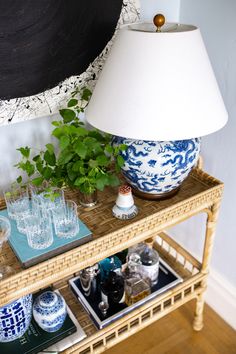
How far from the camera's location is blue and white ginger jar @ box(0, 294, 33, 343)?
1.14m

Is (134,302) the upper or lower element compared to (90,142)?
lower

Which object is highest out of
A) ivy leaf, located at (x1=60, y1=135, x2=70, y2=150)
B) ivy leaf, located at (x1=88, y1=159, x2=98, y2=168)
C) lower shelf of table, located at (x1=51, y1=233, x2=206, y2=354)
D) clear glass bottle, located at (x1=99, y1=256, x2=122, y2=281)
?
ivy leaf, located at (x1=60, y1=135, x2=70, y2=150)

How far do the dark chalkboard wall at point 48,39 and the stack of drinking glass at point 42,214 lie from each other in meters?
0.29

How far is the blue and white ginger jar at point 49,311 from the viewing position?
47.5 inches

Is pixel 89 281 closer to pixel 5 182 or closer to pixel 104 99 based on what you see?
pixel 5 182

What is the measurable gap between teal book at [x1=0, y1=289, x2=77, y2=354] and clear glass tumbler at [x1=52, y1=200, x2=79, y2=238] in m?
0.40

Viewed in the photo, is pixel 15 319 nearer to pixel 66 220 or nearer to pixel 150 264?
pixel 66 220

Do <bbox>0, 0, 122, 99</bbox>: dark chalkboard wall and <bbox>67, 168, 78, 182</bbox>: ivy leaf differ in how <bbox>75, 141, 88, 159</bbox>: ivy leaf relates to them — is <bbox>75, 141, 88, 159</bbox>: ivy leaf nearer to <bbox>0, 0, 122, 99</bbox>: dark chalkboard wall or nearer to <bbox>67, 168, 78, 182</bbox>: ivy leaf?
<bbox>67, 168, 78, 182</bbox>: ivy leaf

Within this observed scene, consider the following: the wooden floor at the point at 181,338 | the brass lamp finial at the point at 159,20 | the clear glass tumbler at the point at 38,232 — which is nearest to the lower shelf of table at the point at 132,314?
the wooden floor at the point at 181,338

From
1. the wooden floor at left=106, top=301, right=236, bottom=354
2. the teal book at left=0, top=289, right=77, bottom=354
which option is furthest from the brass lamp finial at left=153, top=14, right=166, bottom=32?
the wooden floor at left=106, top=301, right=236, bottom=354

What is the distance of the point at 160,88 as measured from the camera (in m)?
0.92

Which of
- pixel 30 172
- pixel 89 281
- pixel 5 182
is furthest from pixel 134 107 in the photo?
pixel 89 281

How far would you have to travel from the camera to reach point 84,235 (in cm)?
102

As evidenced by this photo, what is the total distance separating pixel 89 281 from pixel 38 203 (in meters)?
0.42
